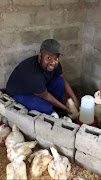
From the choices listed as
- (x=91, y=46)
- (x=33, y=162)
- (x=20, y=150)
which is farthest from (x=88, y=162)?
(x=91, y=46)

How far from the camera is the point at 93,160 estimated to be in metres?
1.83

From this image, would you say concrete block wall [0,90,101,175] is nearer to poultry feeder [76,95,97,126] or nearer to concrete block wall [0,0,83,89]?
poultry feeder [76,95,97,126]

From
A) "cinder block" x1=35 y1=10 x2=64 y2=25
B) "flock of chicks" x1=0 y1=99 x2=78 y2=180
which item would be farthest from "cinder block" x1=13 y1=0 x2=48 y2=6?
"flock of chicks" x1=0 y1=99 x2=78 y2=180

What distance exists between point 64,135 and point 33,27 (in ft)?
4.96

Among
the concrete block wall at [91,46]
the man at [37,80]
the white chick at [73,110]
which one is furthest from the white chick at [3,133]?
the concrete block wall at [91,46]

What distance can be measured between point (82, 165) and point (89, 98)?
693mm

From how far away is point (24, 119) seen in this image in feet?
6.83

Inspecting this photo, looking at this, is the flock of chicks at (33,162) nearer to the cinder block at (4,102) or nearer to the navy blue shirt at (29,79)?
the cinder block at (4,102)

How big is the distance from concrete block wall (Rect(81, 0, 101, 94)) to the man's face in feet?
2.99

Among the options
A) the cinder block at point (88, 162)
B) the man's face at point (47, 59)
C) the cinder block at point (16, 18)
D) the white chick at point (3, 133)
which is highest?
the cinder block at point (16, 18)

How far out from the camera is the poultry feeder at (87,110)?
2111mm

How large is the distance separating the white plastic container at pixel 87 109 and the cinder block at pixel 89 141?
346mm

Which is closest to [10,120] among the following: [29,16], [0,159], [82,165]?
[0,159]

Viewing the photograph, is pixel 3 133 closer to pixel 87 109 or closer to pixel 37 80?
pixel 37 80
